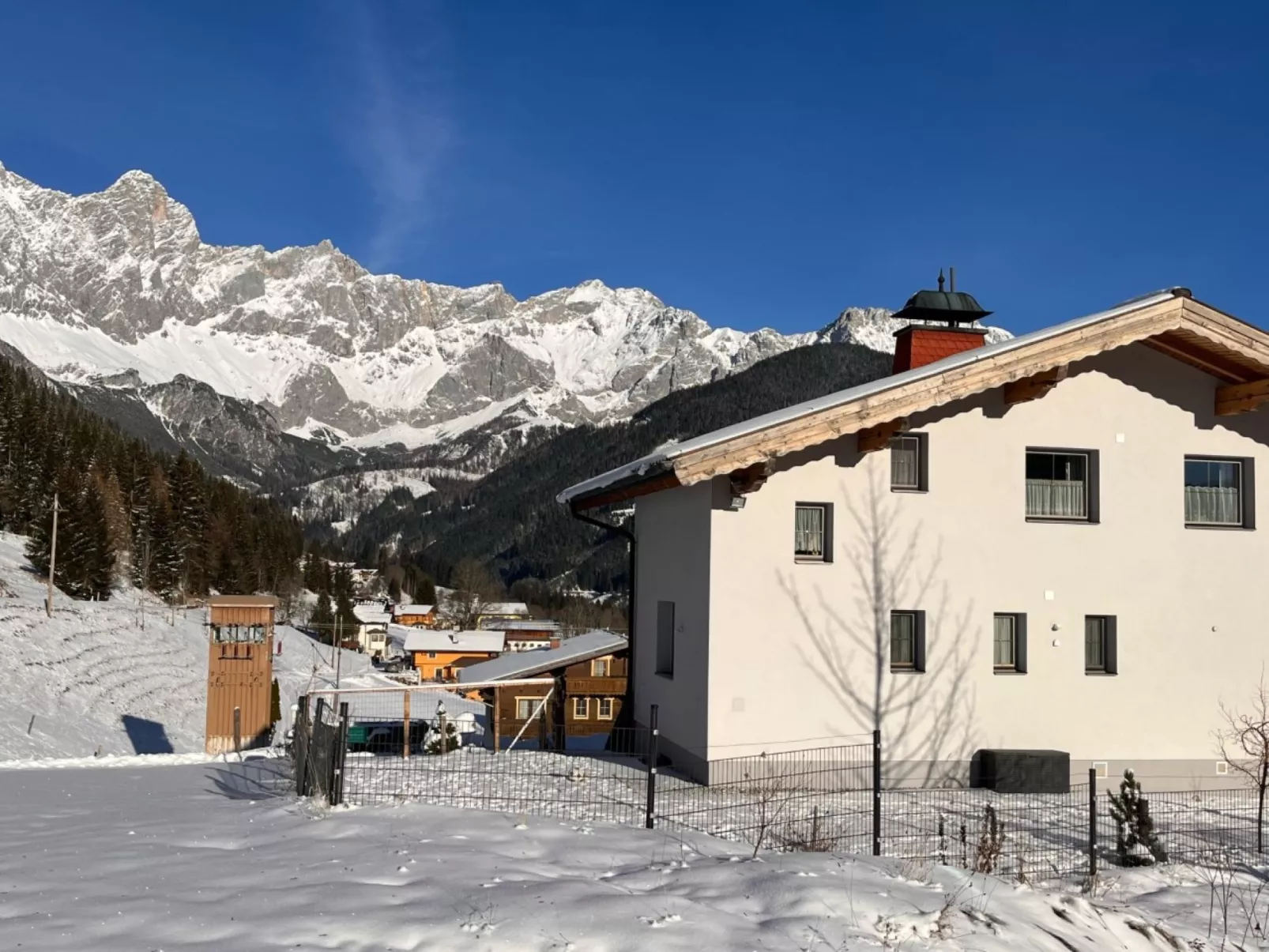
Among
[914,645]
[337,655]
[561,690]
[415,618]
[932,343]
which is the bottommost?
[337,655]

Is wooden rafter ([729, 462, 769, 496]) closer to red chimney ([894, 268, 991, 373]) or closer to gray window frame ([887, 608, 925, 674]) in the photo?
gray window frame ([887, 608, 925, 674])

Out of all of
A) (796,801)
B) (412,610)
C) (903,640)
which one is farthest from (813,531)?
(412,610)

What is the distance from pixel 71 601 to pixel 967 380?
188 feet

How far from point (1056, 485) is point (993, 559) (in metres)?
1.72

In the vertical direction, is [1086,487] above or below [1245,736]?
above

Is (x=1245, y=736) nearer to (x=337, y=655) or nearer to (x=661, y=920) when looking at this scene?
(x=661, y=920)

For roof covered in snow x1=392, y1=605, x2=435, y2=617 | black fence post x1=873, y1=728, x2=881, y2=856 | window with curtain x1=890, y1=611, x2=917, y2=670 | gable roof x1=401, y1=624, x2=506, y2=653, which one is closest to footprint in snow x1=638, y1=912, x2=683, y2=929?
black fence post x1=873, y1=728, x2=881, y2=856

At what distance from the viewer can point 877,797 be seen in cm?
1068

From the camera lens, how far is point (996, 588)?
15.9 metres

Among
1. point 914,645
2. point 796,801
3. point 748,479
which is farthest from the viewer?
point 914,645

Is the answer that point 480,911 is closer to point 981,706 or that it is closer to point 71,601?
point 981,706

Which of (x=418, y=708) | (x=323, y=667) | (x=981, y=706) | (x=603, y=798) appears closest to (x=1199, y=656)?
(x=981, y=706)

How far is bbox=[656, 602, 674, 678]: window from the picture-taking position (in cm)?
1703

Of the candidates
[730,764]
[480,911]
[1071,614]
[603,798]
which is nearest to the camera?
[480,911]
